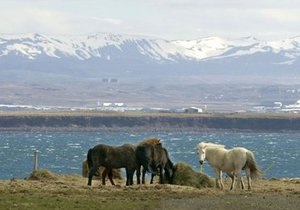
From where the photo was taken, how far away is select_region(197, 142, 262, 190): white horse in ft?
110

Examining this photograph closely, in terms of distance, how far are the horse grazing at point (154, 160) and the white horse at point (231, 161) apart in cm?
151

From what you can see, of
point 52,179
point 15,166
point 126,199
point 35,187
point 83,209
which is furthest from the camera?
point 15,166

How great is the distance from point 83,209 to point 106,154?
6757 millimetres

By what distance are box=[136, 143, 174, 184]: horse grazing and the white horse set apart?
4.94 feet

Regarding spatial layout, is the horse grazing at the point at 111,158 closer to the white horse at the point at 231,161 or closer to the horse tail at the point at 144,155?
the horse tail at the point at 144,155

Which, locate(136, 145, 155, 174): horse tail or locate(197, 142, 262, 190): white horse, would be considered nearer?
locate(197, 142, 262, 190): white horse

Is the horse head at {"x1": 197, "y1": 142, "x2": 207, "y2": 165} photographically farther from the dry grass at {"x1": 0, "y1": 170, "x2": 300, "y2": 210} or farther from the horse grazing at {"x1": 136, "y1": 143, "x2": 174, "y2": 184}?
the horse grazing at {"x1": 136, "y1": 143, "x2": 174, "y2": 184}

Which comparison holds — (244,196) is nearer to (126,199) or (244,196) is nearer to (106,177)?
Result: (126,199)

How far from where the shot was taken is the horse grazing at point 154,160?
34.4 m

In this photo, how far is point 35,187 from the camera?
33.1 m

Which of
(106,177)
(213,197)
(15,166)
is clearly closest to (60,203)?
(213,197)

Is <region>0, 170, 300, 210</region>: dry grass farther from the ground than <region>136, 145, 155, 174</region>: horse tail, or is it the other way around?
<region>136, 145, 155, 174</region>: horse tail

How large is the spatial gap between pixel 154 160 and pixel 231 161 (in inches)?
111

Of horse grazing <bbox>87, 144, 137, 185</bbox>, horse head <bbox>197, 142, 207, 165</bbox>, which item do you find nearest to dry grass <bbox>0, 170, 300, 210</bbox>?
horse grazing <bbox>87, 144, 137, 185</bbox>
